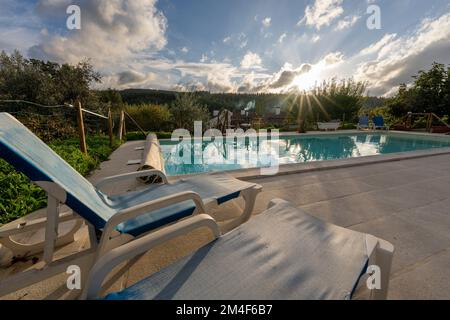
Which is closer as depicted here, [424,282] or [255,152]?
[424,282]

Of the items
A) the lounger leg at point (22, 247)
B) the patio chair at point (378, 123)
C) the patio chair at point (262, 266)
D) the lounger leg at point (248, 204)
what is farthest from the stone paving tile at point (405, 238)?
the patio chair at point (378, 123)

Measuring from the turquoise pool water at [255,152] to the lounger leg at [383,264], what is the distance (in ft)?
11.4

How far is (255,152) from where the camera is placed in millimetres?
7336

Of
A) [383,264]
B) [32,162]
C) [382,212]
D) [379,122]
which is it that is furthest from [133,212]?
[379,122]

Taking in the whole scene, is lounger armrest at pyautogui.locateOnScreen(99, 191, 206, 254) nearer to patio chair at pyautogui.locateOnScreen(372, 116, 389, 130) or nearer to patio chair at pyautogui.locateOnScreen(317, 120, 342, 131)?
patio chair at pyautogui.locateOnScreen(317, 120, 342, 131)

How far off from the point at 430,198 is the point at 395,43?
13.8 ft

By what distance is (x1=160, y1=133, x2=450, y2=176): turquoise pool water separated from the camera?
5477 millimetres

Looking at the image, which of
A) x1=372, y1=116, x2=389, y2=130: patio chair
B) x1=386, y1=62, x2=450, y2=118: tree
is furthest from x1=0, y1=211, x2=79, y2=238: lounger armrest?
x1=386, y1=62, x2=450, y2=118: tree

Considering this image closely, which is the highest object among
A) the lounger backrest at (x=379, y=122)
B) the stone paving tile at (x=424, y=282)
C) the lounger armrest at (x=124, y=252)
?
the lounger backrest at (x=379, y=122)

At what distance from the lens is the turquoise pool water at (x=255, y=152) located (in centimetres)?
548

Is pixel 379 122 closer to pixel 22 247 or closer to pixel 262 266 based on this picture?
pixel 262 266

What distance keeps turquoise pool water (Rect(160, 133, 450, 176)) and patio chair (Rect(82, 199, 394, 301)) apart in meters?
3.40

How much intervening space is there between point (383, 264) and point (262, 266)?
65 cm

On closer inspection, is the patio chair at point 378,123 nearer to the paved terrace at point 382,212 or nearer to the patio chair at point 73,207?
the paved terrace at point 382,212
